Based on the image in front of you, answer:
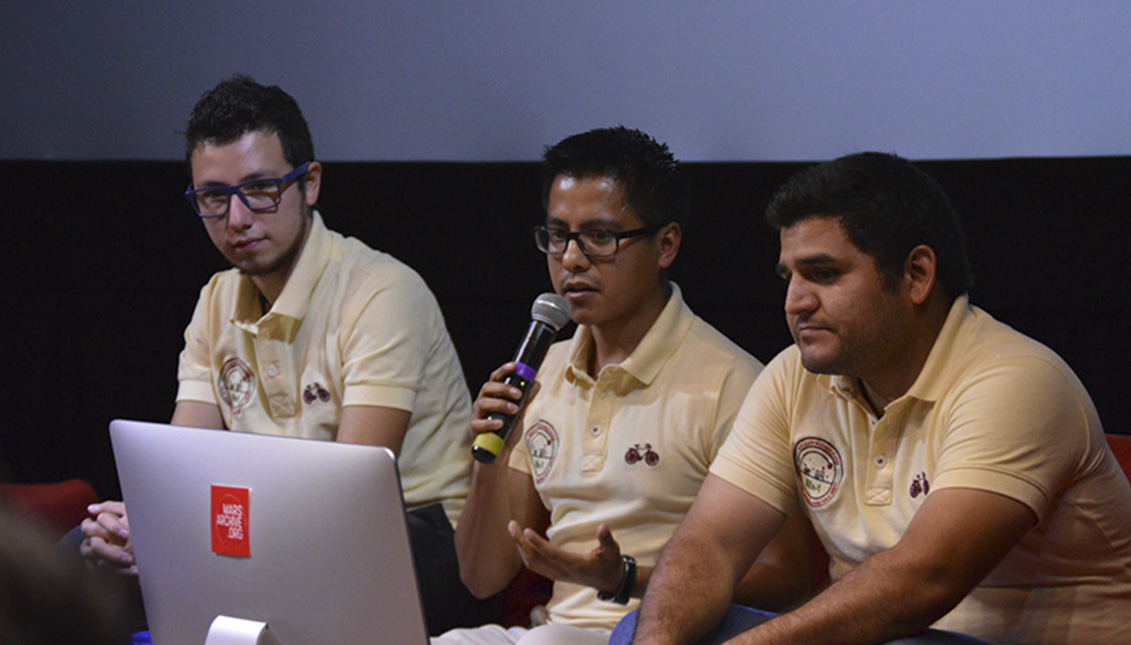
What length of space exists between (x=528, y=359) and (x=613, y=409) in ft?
1.42

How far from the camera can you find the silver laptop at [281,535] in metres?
1.30

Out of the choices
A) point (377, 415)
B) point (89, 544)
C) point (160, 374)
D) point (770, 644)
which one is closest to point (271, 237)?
point (377, 415)

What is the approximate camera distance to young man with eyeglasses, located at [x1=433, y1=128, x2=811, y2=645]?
2.09m

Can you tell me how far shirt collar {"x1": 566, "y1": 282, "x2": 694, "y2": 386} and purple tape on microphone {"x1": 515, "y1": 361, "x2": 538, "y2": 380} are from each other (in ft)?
1.41

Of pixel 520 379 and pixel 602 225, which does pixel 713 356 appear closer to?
pixel 602 225

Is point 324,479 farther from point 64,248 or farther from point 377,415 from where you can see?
point 64,248

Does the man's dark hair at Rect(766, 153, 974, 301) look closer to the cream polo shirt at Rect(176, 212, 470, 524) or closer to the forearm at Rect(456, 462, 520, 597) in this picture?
the forearm at Rect(456, 462, 520, 597)

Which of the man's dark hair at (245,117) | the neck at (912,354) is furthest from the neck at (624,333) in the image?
the man's dark hair at (245,117)

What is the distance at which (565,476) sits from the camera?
2160 mm

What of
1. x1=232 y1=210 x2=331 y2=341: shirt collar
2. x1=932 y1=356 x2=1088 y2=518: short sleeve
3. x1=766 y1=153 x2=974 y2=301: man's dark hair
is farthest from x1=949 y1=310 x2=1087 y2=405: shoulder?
x1=232 y1=210 x2=331 y2=341: shirt collar

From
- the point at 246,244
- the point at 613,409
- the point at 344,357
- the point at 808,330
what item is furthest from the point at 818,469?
the point at 246,244

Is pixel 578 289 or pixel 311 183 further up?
pixel 311 183

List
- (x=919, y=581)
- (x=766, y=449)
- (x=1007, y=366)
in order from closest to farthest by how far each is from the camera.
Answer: (x=919, y=581) → (x=1007, y=366) → (x=766, y=449)

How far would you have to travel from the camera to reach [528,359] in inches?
69.9
